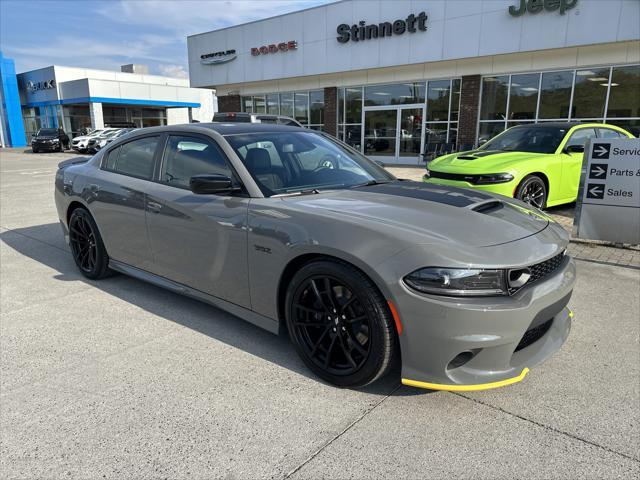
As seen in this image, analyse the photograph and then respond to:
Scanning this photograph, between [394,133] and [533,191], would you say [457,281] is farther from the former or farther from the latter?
[394,133]

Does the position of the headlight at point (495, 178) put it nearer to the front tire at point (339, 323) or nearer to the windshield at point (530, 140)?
the windshield at point (530, 140)

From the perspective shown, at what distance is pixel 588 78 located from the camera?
15133mm

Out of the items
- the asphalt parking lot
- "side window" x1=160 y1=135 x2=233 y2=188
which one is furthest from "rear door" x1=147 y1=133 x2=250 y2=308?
the asphalt parking lot

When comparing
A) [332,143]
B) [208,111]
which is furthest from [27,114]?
[332,143]

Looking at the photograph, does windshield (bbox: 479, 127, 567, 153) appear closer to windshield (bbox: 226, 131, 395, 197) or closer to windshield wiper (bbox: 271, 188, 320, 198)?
windshield (bbox: 226, 131, 395, 197)

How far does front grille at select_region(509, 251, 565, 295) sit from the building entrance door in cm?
1685

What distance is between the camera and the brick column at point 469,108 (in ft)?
55.7

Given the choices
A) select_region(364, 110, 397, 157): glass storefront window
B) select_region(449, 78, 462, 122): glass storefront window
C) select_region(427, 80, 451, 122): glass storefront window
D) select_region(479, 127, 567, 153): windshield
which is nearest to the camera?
select_region(479, 127, 567, 153): windshield

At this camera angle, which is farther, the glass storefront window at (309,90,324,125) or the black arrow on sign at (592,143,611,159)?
the glass storefront window at (309,90,324,125)

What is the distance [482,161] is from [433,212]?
197 inches

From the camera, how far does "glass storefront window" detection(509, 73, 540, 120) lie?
1609 centimetres

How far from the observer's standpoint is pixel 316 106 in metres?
22.1

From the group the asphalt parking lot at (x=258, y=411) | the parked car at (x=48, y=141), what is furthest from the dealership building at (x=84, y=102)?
the asphalt parking lot at (x=258, y=411)

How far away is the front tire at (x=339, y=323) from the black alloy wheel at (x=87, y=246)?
2.56m
